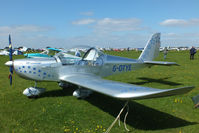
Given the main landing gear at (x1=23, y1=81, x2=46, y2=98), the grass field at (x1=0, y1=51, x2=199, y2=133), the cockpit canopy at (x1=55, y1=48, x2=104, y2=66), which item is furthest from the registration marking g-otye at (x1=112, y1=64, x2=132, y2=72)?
the main landing gear at (x1=23, y1=81, x2=46, y2=98)

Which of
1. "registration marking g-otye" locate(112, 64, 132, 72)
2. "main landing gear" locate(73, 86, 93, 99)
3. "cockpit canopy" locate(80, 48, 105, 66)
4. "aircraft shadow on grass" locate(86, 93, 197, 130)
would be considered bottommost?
"aircraft shadow on grass" locate(86, 93, 197, 130)

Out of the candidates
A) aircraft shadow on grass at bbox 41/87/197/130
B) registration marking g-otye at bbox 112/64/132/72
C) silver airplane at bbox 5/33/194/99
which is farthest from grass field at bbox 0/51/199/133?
registration marking g-otye at bbox 112/64/132/72

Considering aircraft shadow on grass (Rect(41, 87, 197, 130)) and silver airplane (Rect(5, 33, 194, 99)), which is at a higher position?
silver airplane (Rect(5, 33, 194, 99))

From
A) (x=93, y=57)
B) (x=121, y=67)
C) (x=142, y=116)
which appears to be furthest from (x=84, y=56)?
(x=142, y=116)

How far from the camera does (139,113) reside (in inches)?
192

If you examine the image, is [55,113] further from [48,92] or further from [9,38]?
[9,38]

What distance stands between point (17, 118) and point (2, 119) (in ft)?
1.30

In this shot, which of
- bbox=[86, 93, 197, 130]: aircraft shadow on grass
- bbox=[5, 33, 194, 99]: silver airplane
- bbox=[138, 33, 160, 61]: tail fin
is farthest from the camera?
bbox=[138, 33, 160, 61]: tail fin

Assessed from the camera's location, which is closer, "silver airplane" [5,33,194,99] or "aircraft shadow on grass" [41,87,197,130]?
"aircraft shadow on grass" [41,87,197,130]

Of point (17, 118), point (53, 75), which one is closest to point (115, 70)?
point (53, 75)

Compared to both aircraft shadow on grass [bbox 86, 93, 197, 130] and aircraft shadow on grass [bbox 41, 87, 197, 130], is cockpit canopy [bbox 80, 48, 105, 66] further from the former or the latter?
aircraft shadow on grass [bbox 86, 93, 197, 130]

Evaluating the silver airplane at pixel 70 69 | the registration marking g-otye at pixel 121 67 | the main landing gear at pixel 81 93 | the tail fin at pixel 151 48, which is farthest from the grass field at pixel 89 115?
the tail fin at pixel 151 48

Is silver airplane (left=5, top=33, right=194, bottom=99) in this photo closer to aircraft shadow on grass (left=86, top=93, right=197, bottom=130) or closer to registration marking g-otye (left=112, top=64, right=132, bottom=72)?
registration marking g-otye (left=112, top=64, right=132, bottom=72)

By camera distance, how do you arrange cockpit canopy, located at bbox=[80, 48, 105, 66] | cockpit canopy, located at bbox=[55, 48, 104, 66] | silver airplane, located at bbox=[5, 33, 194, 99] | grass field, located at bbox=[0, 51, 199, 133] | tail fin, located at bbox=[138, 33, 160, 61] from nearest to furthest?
grass field, located at bbox=[0, 51, 199, 133], silver airplane, located at bbox=[5, 33, 194, 99], cockpit canopy, located at bbox=[55, 48, 104, 66], cockpit canopy, located at bbox=[80, 48, 105, 66], tail fin, located at bbox=[138, 33, 160, 61]
